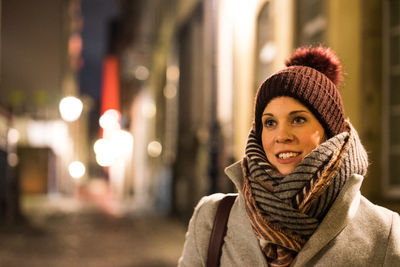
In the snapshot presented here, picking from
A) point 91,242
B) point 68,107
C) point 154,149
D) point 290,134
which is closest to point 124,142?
point 68,107

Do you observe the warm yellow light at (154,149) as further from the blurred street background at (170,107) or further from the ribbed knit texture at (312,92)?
the ribbed knit texture at (312,92)

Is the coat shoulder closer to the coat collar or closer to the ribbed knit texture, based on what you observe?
the coat collar

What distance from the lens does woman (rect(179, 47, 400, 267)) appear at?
2.31 m

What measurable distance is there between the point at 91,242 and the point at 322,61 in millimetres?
9926

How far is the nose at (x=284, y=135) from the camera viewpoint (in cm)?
244

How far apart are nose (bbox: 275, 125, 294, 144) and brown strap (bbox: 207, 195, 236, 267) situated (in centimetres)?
44

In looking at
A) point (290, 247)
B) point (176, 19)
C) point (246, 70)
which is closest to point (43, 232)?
point (246, 70)

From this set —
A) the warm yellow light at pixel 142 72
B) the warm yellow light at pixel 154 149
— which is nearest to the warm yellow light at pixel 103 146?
the warm yellow light at pixel 142 72

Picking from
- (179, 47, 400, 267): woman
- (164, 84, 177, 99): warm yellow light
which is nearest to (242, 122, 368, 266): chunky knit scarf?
(179, 47, 400, 267): woman

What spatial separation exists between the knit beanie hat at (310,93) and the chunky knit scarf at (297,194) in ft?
0.33

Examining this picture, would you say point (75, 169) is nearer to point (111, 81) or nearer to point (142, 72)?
point (111, 81)

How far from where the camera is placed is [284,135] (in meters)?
2.44

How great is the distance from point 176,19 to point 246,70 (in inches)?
367

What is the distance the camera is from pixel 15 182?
598 inches
